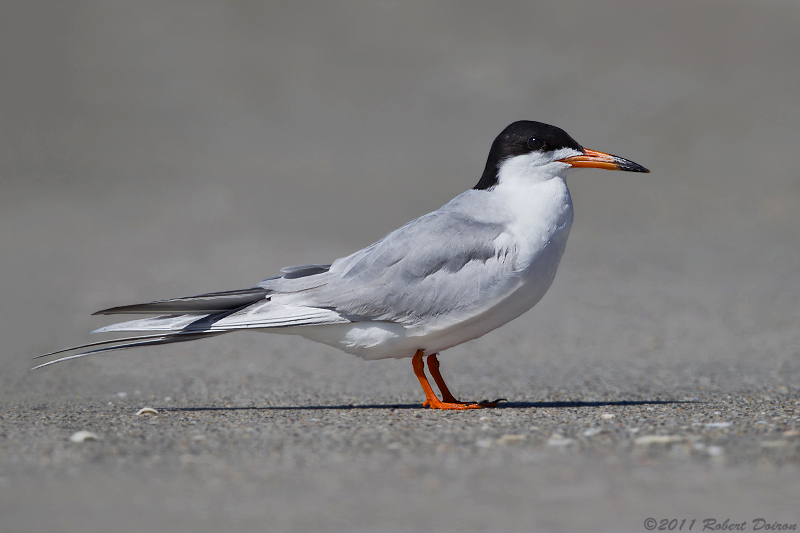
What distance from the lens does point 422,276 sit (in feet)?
15.3

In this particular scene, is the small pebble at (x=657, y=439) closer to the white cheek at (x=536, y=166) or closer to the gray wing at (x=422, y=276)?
the gray wing at (x=422, y=276)

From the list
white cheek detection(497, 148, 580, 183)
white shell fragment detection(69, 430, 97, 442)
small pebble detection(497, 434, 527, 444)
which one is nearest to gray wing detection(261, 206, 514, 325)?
white cheek detection(497, 148, 580, 183)

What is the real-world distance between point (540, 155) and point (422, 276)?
990 mm

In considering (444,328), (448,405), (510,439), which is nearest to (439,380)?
(448,405)

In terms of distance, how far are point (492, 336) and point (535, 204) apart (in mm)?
4298

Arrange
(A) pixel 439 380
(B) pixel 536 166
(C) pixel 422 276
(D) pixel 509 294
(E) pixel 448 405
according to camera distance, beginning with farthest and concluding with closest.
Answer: (A) pixel 439 380, (B) pixel 536 166, (E) pixel 448 405, (C) pixel 422 276, (D) pixel 509 294

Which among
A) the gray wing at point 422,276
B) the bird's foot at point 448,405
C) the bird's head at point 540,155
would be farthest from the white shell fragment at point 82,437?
the bird's head at point 540,155

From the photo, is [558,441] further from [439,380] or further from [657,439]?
[439,380]

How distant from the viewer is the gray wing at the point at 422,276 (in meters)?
4.58

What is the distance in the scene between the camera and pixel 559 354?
8.05m

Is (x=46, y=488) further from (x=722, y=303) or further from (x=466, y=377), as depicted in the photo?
(x=722, y=303)

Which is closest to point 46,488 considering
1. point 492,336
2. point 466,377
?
point 466,377

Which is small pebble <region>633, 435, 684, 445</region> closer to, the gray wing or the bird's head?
the gray wing

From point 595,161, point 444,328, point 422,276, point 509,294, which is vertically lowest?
point 444,328
